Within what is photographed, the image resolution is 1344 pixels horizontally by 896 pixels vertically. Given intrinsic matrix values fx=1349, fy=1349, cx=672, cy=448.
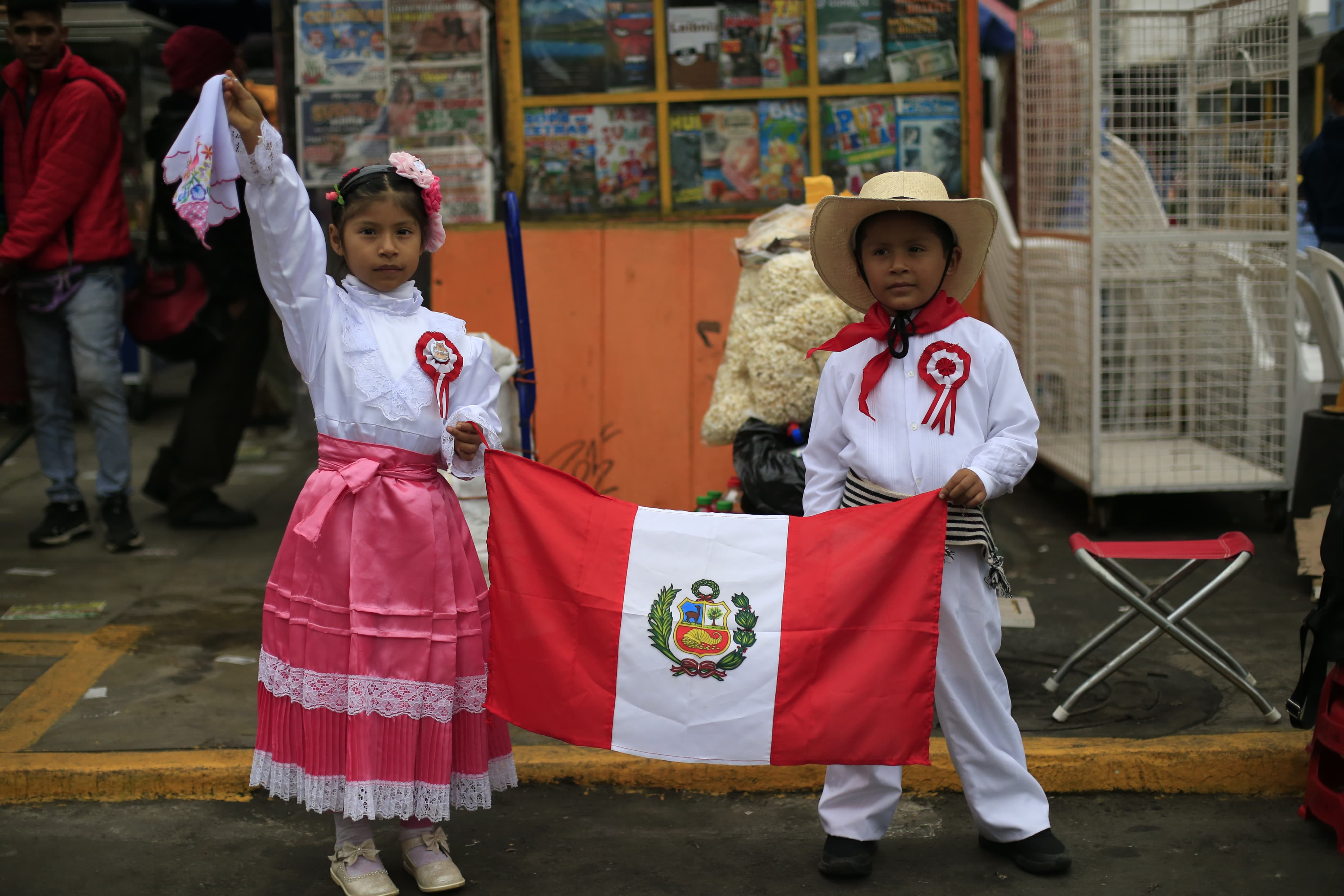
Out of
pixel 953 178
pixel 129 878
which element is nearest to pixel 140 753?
pixel 129 878

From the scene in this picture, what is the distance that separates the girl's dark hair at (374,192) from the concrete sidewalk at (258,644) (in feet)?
5.96

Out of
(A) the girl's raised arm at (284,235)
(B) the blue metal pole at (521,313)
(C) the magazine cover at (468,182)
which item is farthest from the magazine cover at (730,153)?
(A) the girl's raised arm at (284,235)

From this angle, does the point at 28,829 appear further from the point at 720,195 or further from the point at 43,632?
the point at 720,195

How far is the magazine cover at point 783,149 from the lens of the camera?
6.24 meters

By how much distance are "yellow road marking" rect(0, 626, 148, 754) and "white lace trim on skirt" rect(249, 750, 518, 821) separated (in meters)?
1.40

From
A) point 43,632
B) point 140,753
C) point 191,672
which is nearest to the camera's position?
point 140,753

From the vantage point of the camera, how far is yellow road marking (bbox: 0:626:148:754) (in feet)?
14.2

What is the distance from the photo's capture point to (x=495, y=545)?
331 centimetres

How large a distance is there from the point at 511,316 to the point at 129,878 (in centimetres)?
331

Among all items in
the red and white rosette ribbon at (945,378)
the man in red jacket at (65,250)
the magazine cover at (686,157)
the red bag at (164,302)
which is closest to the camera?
the red and white rosette ribbon at (945,378)

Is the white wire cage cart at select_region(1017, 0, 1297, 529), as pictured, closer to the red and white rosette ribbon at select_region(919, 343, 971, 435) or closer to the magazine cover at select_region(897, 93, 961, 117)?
the magazine cover at select_region(897, 93, 961, 117)

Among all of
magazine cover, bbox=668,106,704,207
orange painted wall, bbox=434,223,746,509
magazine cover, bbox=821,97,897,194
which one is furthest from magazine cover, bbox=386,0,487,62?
magazine cover, bbox=821,97,897,194

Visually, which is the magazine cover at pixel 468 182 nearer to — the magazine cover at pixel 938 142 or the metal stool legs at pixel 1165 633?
the magazine cover at pixel 938 142

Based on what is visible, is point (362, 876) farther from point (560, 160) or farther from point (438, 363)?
point (560, 160)
